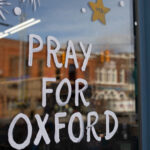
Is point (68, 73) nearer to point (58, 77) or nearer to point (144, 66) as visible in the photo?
point (58, 77)

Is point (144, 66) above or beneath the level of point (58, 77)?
above

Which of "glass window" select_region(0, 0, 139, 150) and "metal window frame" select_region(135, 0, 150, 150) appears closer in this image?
"glass window" select_region(0, 0, 139, 150)

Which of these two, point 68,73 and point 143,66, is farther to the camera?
point 143,66

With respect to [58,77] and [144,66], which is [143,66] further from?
[58,77]

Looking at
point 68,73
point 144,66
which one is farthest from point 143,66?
point 68,73

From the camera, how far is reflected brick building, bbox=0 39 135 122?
1.32 meters

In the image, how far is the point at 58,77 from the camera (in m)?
1.59

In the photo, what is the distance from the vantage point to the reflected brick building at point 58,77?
4.34ft

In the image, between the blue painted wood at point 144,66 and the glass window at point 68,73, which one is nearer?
the glass window at point 68,73

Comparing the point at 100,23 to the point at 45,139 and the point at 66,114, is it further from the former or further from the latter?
the point at 45,139

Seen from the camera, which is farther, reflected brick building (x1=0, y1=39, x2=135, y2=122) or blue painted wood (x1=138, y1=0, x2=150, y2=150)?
blue painted wood (x1=138, y1=0, x2=150, y2=150)

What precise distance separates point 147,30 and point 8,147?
4.54ft

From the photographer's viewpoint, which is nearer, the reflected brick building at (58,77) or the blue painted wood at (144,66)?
the reflected brick building at (58,77)

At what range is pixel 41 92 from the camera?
1481 millimetres
